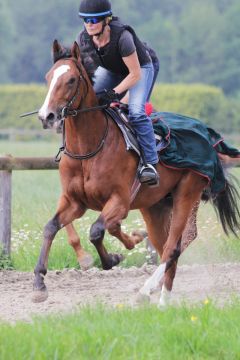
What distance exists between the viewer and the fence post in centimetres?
1002

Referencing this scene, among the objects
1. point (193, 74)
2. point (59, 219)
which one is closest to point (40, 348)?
point (59, 219)

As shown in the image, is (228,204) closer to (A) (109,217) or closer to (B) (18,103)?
→ (A) (109,217)

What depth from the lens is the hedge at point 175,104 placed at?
165 feet

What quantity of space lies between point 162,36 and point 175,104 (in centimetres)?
4058

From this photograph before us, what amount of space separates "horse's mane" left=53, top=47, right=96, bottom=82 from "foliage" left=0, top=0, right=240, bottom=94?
237 feet

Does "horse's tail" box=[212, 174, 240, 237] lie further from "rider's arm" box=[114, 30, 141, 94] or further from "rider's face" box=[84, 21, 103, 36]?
"rider's face" box=[84, 21, 103, 36]

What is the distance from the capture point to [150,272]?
10.1 m

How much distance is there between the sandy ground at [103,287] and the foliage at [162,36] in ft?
231

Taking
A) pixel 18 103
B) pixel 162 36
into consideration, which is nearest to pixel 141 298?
pixel 18 103

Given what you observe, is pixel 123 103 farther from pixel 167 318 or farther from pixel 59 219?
pixel 167 318

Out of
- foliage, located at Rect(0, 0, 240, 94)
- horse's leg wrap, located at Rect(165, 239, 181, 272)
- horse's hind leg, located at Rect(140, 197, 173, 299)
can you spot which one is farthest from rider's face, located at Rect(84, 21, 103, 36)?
foliage, located at Rect(0, 0, 240, 94)

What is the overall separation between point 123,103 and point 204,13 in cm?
8521

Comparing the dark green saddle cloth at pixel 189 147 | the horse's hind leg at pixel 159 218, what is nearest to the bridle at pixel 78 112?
the dark green saddle cloth at pixel 189 147

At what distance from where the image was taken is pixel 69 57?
7.70m
